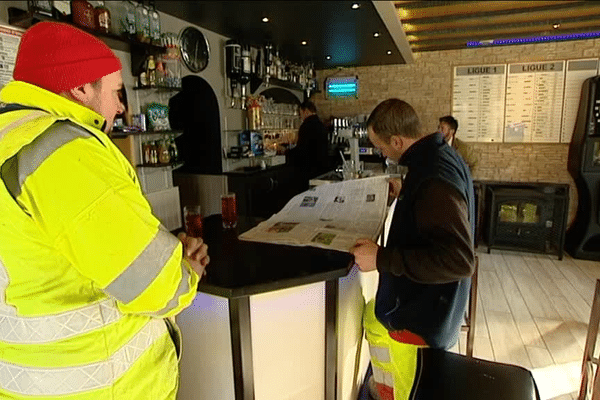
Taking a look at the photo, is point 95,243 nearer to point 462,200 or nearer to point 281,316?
point 281,316

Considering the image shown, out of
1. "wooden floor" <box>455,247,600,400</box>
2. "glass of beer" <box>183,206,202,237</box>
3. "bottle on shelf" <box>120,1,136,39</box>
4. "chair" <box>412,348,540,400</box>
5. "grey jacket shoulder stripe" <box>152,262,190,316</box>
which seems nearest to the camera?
"grey jacket shoulder stripe" <box>152,262,190,316</box>

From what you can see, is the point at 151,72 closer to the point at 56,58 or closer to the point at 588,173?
the point at 56,58

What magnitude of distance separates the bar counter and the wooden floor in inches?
60.5

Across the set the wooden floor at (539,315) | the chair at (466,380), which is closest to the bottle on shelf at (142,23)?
the chair at (466,380)

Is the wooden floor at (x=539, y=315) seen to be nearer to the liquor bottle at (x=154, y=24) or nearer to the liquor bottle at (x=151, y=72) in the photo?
the liquor bottle at (x=151, y=72)

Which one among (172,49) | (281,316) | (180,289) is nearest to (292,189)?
(172,49)

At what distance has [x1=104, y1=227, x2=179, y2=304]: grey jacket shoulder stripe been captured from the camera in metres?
0.73

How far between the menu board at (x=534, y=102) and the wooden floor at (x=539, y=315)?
5.14 feet

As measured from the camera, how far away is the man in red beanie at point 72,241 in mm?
699

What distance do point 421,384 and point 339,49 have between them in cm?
407

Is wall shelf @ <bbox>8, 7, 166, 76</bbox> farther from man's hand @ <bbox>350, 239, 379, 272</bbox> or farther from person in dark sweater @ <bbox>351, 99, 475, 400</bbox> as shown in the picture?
man's hand @ <bbox>350, 239, 379, 272</bbox>

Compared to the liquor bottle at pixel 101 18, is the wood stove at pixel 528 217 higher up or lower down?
lower down

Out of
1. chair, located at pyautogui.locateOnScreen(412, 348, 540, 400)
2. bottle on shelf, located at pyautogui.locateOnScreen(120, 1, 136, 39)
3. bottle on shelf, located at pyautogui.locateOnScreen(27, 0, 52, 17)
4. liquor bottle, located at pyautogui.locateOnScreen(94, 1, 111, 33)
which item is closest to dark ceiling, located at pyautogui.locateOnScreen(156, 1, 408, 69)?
bottle on shelf, located at pyautogui.locateOnScreen(120, 1, 136, 39)

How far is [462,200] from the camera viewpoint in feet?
3.86
